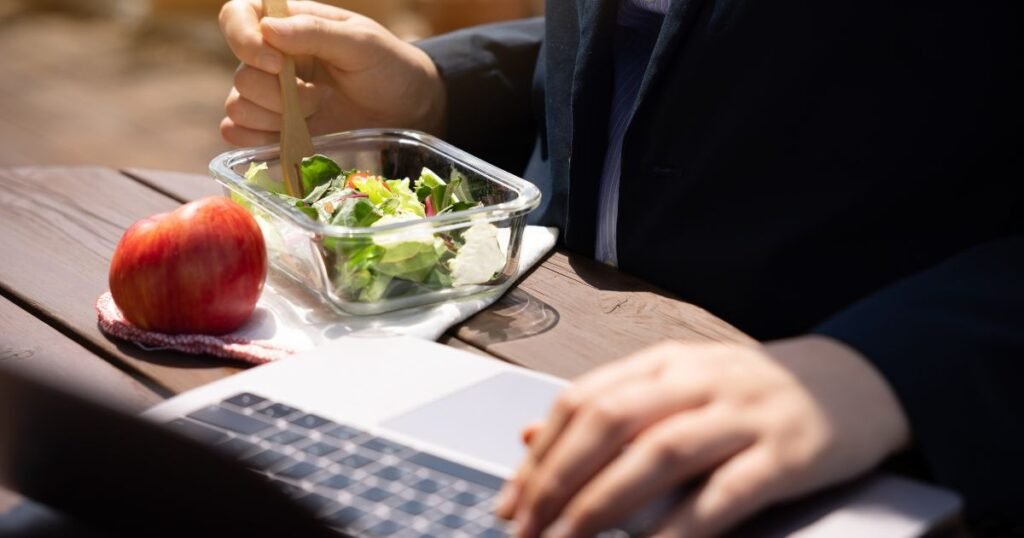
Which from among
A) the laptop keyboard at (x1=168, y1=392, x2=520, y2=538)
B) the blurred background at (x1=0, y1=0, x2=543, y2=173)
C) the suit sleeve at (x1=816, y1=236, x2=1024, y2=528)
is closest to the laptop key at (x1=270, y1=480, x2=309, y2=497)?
the laptop keyboard at (x1=168, y1=392, x2=520, y2=538)

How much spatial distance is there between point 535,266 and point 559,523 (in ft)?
1.87

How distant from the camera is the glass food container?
102 cm

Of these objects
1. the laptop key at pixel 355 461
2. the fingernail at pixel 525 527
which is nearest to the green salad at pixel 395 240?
the laptop key at pixel 355 461

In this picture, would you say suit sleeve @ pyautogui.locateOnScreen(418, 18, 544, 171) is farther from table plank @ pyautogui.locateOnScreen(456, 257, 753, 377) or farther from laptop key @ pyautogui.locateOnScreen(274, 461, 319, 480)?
laptop key @ pyautogui.locateOnScreen(274, 461, 319, 480)

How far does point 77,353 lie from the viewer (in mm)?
959

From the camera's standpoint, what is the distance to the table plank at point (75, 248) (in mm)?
951

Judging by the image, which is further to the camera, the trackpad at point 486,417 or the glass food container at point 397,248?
the glass food container at point 397,248

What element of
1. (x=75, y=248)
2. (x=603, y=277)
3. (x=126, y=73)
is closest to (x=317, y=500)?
(x=603, y=277)

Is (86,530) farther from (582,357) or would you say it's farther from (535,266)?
(535,266)

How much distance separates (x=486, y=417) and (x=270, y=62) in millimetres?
574

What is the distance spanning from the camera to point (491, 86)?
1476 millimetres

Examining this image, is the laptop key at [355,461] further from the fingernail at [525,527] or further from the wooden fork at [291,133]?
the wooden fork at [291,133]

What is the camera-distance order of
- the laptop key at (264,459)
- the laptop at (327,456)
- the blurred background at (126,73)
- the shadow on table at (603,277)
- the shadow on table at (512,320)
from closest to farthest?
the laptop at (327,456) < the laptop key at (264,459) < the shadow on table at (512,320) < the shadow on table at (603,277) < the blurred background at (126,73)

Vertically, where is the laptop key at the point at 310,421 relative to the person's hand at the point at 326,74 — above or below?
below
